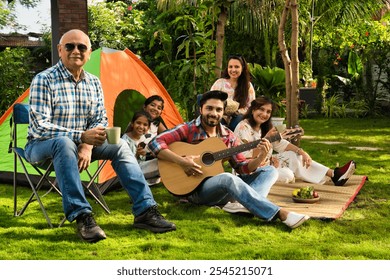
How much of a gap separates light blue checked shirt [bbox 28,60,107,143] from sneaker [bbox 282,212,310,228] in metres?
1.33

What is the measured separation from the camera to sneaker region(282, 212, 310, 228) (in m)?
3.85

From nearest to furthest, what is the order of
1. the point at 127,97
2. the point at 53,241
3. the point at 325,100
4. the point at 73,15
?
the point at 53,241
the point at 127,97
the point at 73,15
the point at 325,100

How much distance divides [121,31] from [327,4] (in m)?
5.76

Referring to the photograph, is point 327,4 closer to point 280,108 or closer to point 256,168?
point 280,108

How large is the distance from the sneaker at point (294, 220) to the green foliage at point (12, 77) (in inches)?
290

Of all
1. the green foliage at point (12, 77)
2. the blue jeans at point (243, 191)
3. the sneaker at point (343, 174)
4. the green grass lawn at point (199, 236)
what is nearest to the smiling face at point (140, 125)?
the green grass lawn at point (199, 236)

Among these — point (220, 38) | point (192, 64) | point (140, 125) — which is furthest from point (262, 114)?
point (220, 38)

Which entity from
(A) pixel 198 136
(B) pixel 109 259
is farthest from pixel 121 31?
(B) pixel 109 259

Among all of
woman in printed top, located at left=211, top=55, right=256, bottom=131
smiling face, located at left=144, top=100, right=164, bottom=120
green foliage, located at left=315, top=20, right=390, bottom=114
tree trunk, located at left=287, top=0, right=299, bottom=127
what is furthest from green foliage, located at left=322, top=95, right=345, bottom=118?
smiling face, located at left=144, top=100, right=164, bottom=120

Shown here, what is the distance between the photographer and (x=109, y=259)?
131 inches

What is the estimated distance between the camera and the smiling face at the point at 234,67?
18.3 feet

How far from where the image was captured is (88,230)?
360 centimetres

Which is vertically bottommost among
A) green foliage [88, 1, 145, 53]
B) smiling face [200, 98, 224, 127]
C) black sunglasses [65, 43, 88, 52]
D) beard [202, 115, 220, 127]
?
beard [202, 115, 220, 127]

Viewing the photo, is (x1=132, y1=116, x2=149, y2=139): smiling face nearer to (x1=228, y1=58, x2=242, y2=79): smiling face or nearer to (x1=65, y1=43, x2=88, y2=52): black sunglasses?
(x1=228, y1=58, x2=242, y2=79): smiling face
